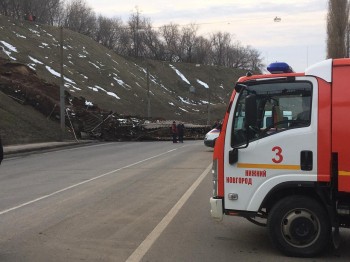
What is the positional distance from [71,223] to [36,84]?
3775cm

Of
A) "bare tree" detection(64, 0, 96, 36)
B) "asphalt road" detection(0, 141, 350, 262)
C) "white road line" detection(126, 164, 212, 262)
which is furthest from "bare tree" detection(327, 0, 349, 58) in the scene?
"bare tree" detection(64, 0, 96, 36)

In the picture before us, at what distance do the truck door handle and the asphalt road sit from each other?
3.77ft

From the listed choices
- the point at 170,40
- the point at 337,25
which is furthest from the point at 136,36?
the point at 337,25

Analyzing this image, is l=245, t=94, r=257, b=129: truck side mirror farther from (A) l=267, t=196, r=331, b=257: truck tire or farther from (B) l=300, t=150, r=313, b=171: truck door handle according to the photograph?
(A) l=267, t=196, r=331, b=257: truck tire

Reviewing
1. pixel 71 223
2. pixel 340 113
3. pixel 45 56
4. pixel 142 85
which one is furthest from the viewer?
pixel 142 85

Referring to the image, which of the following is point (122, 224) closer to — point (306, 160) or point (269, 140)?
point (269, 140)

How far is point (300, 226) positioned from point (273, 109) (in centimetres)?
150

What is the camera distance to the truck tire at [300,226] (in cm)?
579

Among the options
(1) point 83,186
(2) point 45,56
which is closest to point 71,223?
(1) point 83,186

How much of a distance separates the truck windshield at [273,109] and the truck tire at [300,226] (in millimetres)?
922

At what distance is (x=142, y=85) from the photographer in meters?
77.1

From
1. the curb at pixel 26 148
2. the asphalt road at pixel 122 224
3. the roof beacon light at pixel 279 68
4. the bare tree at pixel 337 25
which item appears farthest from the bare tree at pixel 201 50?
the roof beacon light at pixel 279 68

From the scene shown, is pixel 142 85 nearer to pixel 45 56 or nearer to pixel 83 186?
pixel 45 56

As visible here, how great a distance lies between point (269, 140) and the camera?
5906 mm
